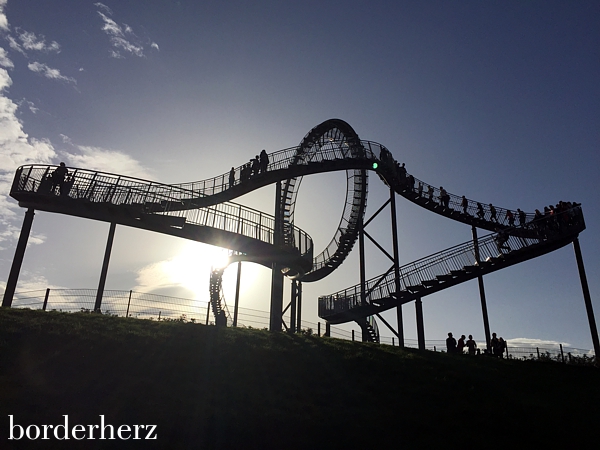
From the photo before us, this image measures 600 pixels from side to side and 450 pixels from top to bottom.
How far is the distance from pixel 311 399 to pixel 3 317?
35.6 feet

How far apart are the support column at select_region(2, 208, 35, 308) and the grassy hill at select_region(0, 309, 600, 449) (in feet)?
11.2

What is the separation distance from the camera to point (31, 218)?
69.7 ft

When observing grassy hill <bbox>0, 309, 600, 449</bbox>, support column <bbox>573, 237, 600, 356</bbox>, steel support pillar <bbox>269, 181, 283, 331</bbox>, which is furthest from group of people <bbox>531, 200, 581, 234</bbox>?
steel support pillar <bbox>269, 181, 283, 331</bbox>

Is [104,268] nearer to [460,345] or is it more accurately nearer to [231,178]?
[231,178]

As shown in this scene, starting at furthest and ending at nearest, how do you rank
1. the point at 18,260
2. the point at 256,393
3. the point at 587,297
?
the point at 587,297, the point at 18,260, the point at 256,393

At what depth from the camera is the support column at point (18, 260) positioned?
19875mm

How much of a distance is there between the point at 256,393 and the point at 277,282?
13.6 m

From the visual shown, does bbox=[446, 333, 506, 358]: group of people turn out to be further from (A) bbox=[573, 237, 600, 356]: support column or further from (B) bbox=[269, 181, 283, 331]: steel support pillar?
(B) bbox=[269, 181, 283, 331]: steel support pillar

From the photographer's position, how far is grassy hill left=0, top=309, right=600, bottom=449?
402 inches

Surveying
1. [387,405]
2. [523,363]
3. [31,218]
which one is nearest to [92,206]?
[31,218]

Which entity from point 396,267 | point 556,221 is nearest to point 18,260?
point 396,267

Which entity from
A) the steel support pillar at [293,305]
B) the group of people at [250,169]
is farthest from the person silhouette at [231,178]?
the steel support pillar at [293,305]

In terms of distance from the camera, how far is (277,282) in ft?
84.2

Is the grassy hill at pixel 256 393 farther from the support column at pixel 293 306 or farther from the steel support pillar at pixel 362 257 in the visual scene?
the support column at pixel 293 306
